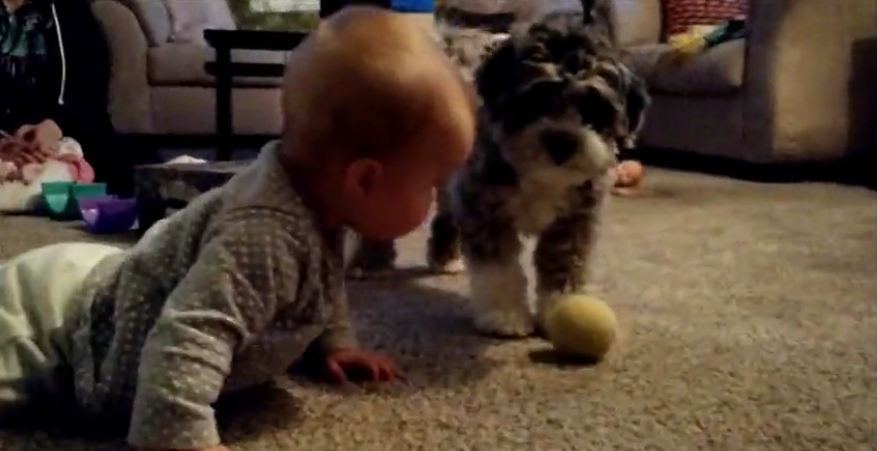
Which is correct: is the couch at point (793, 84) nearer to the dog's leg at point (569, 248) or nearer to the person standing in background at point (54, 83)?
the person standing in background at point (54, 83)

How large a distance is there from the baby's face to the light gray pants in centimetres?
28

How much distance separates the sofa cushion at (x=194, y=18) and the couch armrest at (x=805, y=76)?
1.96m

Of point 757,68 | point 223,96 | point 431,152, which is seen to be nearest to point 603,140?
point 431,152

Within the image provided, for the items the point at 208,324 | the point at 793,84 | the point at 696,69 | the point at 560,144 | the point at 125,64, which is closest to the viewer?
the point at 208,324

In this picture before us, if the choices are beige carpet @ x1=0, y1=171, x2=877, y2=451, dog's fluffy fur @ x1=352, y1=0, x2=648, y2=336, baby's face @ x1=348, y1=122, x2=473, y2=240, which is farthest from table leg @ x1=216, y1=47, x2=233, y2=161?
baby's face @ x1=348, y1=122, x2=473, y2=240

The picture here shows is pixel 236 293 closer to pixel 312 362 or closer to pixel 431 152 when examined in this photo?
pixel 431 152

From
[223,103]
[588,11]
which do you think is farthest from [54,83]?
[588,11]

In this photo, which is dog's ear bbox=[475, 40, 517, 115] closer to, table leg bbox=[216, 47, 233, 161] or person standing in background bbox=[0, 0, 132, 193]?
person standing in background bbox=[0, 0, 132, 193]

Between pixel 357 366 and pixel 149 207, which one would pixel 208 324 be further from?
pixel 149 207

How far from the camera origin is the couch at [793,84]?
3330mm

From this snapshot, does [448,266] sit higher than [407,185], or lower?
lower

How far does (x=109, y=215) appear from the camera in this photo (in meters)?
2.21

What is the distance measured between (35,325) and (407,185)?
0.37m

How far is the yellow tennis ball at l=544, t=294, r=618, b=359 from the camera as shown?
4.21 ft
